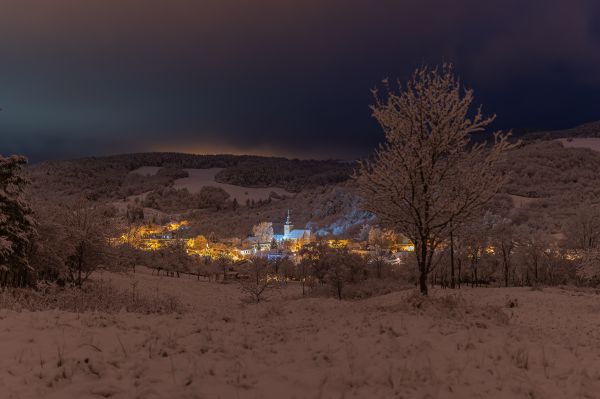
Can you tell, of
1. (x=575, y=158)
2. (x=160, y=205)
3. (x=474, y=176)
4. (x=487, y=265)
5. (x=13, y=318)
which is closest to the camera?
(x=13, y=318)

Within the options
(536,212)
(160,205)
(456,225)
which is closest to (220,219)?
(160,205)

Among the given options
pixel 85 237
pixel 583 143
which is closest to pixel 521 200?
pixel 583 143

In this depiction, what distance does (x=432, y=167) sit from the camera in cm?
1471

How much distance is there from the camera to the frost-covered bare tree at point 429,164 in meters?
14.4

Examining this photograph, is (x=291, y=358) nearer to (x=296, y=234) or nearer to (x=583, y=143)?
(x=296, y=234)

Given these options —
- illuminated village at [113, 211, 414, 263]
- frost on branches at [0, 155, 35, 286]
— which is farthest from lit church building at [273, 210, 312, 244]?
frost on branches at [0, 155, 35, 286]

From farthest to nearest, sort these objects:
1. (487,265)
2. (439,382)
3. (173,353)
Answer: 1. (487,265)
2. (173,353)
3. (439,382)

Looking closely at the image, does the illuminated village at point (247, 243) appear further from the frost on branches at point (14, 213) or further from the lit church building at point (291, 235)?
the frost on branches at point (14, 213)

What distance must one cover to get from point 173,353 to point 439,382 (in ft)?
16.9

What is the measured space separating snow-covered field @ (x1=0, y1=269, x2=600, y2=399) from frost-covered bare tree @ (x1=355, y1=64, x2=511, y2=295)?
442 centimetres

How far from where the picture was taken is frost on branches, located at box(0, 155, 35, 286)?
2022 cm

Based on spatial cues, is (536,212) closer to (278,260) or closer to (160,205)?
(278,260)

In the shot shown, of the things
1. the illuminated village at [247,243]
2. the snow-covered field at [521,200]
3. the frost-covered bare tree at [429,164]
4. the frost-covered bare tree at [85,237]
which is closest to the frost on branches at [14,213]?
the frost-covered bare tree at [85,237]

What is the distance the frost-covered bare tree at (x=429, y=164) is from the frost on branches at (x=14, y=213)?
723 inches
